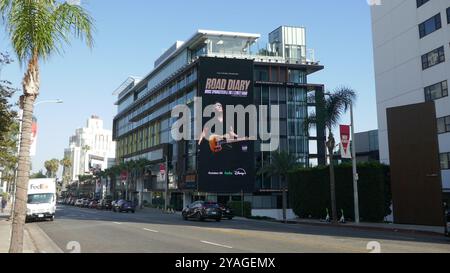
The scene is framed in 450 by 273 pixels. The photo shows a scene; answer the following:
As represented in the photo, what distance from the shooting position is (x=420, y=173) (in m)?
30.6

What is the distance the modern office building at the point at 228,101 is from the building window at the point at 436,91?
18772 millimetres

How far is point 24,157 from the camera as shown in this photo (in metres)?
10.1

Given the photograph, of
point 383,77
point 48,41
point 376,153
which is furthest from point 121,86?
point 48,41

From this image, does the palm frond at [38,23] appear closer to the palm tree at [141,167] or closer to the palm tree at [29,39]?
the palm tree at [29,39]

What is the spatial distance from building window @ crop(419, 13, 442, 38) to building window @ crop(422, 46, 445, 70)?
2.03 meters

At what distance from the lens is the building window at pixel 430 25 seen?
43.4m

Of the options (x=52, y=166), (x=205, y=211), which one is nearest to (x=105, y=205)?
(x=205, y=211)

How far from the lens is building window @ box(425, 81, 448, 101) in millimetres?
42625

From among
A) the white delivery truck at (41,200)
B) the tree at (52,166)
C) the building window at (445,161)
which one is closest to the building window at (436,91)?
the building window at (445,161)

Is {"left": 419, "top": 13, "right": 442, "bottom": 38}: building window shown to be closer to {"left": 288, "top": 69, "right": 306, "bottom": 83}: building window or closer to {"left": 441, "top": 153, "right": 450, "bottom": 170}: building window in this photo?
{"left": 441, "top": 153, "right": 450, "bottom": 170}: building window

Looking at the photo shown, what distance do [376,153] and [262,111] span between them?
A: 1869 cm

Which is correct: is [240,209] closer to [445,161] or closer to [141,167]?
[445,161]

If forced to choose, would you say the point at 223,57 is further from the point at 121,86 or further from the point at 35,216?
the point at 121,86

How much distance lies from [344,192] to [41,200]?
904 inches
